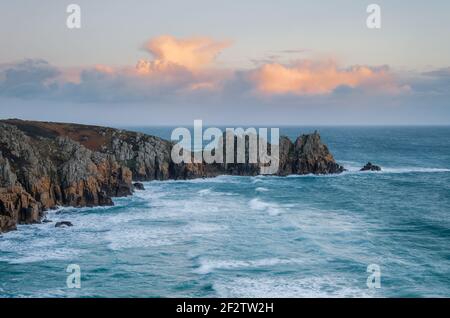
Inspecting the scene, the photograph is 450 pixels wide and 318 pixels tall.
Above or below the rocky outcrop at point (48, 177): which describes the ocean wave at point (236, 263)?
below

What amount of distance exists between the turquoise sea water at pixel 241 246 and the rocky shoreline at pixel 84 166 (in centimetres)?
360

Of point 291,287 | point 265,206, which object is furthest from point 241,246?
point 265,206

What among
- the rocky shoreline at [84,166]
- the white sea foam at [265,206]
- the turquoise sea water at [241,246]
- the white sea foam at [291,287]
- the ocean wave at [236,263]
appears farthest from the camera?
the white sea foam at [265,206]

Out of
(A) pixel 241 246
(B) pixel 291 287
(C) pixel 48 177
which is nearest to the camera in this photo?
(B) pixel 291 287

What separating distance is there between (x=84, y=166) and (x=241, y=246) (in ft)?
122

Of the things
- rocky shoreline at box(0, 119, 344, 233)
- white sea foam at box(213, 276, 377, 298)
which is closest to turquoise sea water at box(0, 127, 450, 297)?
white sea foam at box(213, 276, 377, 298)

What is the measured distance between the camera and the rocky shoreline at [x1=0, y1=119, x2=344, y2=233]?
2596 inches

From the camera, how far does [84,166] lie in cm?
8069

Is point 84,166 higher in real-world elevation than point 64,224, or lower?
higher

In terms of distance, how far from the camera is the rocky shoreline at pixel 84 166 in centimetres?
6594

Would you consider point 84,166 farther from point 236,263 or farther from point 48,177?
point 236,263

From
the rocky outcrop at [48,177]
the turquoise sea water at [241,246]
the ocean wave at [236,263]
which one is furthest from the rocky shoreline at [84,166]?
the ocean wave at [236,263]

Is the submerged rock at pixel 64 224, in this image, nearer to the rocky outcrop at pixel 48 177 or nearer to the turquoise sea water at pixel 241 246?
the turquoise sea water at pixel 241 246
